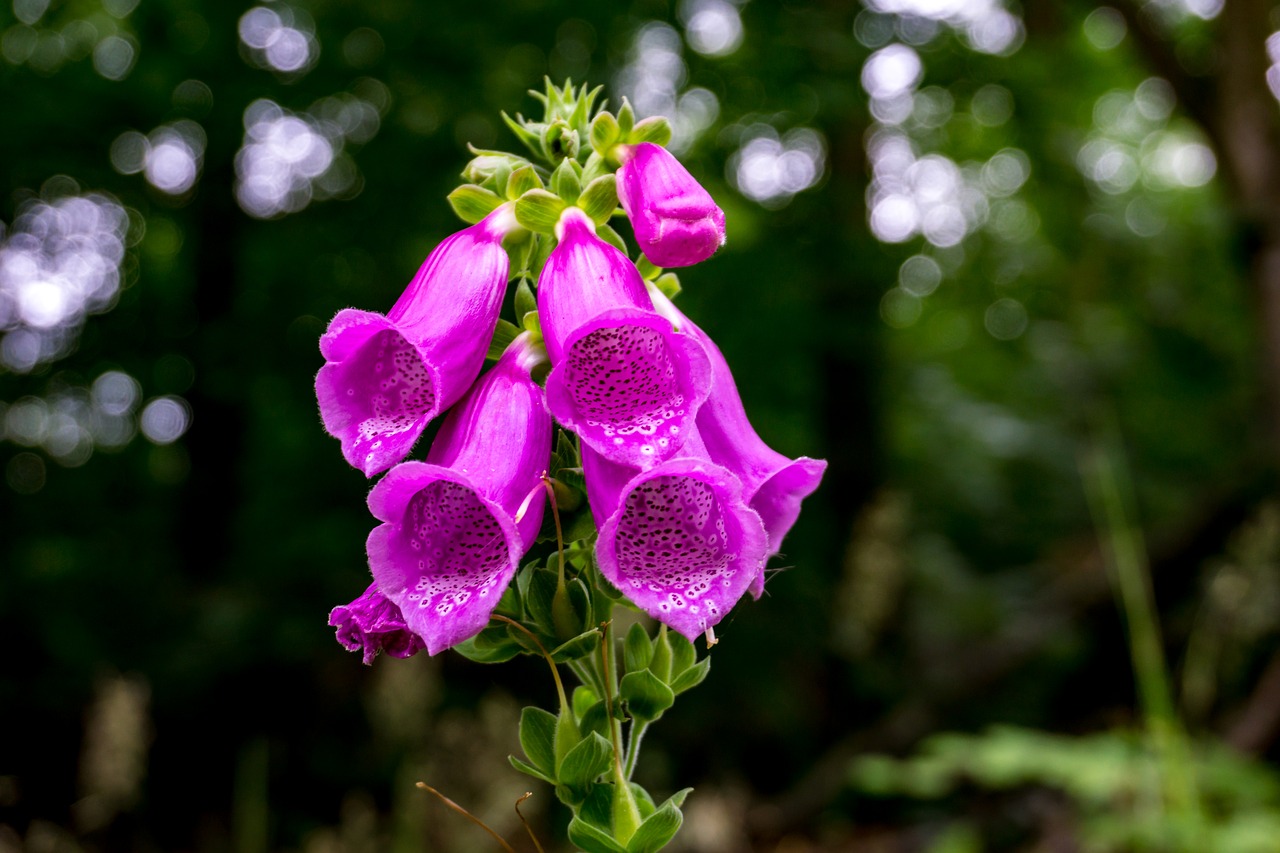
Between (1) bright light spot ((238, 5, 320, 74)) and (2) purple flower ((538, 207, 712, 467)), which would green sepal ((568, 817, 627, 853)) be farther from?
(1) bright light spot ((238, 5, 320, 74))

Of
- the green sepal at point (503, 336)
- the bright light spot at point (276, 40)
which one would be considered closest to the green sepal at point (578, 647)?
the green sepal at point (503, 336)

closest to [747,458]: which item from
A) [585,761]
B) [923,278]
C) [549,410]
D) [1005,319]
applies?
[549,410]

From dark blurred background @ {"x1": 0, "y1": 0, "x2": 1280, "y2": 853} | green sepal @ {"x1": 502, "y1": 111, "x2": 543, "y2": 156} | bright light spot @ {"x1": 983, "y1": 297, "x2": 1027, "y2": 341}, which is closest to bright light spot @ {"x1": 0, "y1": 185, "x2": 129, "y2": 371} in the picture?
dark blurred background @ {"x1": 0, "y1": 0, "x2": 1280, "y2": 853}

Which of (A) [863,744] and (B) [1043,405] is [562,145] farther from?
(B) [1043,405]

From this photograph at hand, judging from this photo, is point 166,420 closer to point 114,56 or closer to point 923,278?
point 114,56

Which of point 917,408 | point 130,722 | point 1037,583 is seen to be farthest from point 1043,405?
point 130,722
